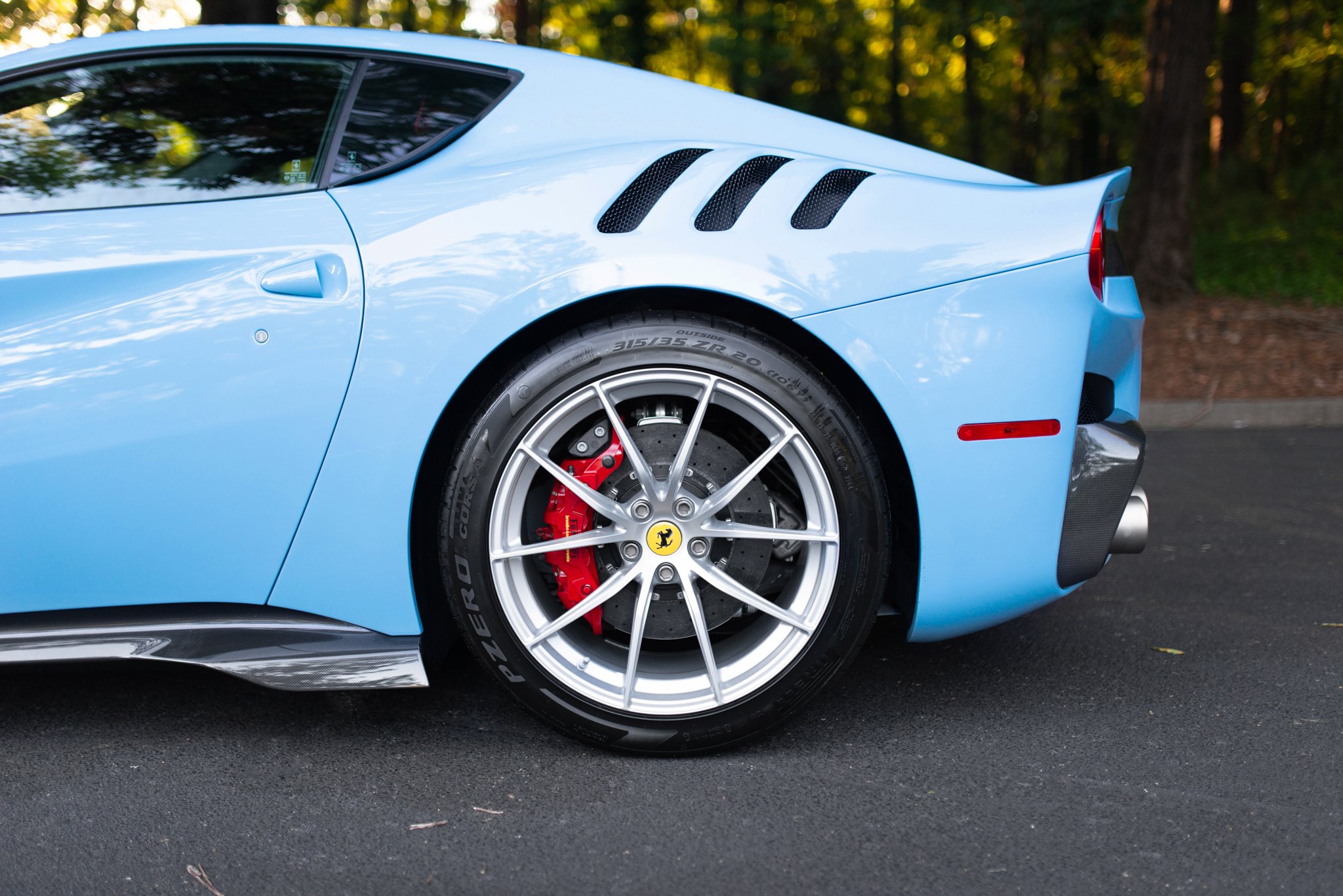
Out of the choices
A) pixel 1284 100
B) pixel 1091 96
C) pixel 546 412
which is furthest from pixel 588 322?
pixel 1284 100

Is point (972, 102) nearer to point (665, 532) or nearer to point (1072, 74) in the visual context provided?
point (1072, 74)

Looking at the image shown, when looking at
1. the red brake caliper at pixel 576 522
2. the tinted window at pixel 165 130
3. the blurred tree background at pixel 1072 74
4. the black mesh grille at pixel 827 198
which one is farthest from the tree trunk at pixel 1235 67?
the tinted window at pixel 165 130

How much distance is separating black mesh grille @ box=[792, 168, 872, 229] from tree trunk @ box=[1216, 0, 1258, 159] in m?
17.1

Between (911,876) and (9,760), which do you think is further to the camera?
(9,760)

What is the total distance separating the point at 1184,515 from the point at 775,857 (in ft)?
9.92

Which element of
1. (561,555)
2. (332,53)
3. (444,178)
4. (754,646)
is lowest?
(754,646)

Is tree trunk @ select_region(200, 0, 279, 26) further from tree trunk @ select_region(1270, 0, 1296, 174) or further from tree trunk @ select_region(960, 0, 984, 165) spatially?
tree trunk @ select_region(1270, 0, 1296, 174)

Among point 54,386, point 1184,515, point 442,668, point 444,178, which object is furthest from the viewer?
point 1184,515

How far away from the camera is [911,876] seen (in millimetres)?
1655

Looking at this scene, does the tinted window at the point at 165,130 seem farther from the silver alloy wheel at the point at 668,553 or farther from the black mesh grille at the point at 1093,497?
the black mesh grille at the point at 1093,497

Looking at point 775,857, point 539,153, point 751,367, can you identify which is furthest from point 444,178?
point 775,857

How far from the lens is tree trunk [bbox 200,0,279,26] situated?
24.5 ft

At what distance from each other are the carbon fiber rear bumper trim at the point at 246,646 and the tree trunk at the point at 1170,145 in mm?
8473

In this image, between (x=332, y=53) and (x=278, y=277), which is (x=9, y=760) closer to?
(x=278, y=277)
